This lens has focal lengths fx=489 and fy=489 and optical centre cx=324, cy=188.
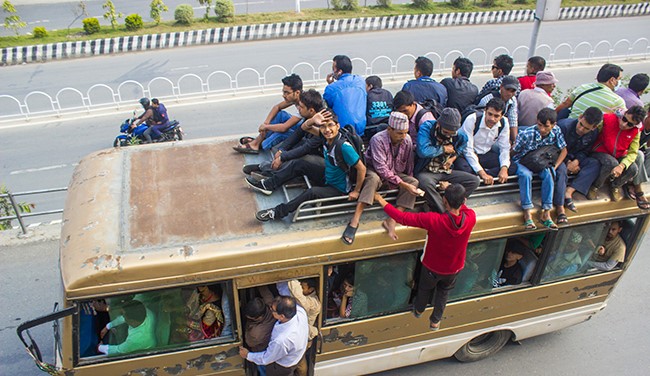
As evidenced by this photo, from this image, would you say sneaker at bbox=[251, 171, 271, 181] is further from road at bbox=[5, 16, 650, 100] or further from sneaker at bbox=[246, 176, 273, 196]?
road at bbox=[5, 16, 650, 100]

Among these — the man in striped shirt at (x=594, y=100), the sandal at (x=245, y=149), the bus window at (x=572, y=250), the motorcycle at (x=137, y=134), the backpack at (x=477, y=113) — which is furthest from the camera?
the motorcycle at (x=137, y=134)

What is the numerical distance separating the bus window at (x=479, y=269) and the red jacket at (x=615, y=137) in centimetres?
154

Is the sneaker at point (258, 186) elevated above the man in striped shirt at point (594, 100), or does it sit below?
below

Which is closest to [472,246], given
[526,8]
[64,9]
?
[526,8]

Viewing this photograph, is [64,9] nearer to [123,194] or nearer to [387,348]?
Result: [123,194]

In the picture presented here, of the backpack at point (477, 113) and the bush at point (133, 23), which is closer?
the backpack at point (477, 113)

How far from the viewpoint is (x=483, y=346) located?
6.14 meters

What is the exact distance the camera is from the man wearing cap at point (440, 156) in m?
4.64

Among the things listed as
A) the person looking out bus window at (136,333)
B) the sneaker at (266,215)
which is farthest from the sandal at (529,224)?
the person looking out bus window at (136,333)

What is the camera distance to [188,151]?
5504 mm

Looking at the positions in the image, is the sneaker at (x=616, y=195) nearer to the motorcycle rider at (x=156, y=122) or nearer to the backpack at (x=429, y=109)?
the backpack at (x=429, y=109)

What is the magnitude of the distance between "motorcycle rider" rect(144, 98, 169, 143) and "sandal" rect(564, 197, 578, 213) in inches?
357

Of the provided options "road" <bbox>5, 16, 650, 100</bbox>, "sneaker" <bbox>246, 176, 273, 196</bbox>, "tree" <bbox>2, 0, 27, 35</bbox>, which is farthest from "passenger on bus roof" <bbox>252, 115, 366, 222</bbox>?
"tree" <bbox>2, 0, 27, 35</bbox>

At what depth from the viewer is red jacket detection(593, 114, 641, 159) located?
5.11 m
